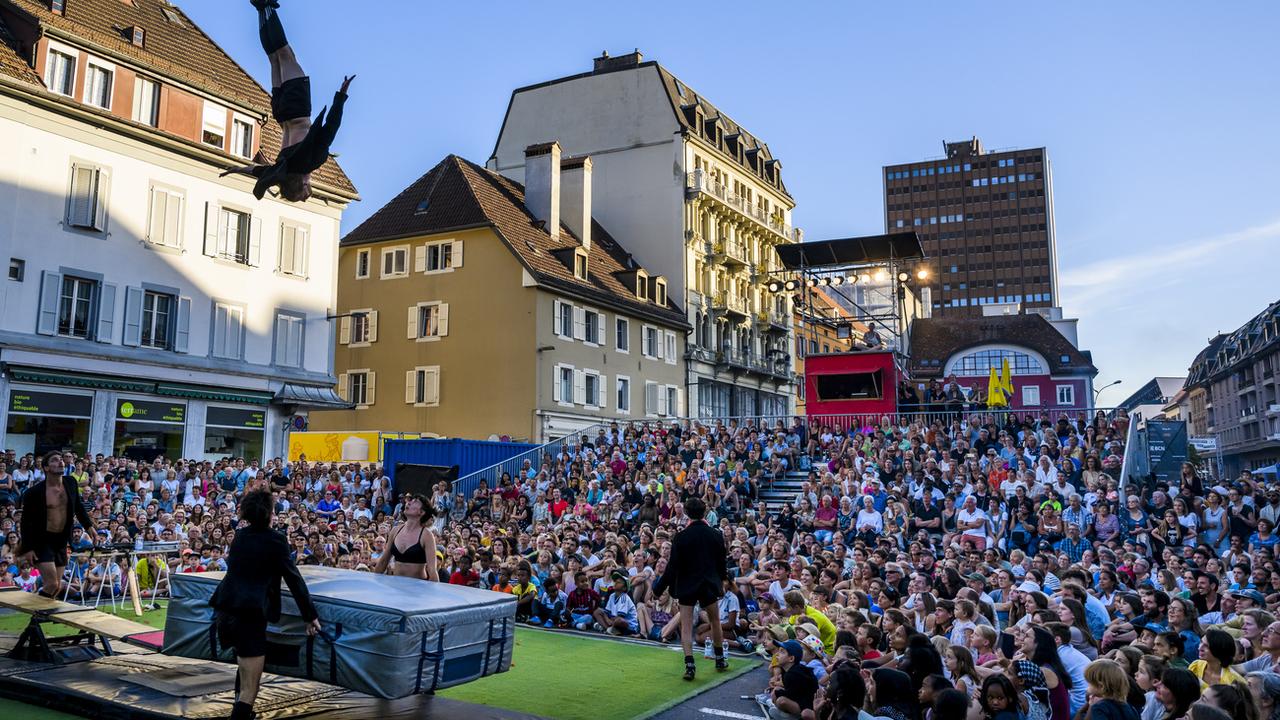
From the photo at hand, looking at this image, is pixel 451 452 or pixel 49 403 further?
pixel 451 452

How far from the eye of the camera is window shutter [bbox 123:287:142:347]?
2714cm

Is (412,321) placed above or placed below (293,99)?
above

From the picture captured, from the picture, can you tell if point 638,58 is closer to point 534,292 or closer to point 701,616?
point 534,292

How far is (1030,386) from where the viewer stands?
62.2 m

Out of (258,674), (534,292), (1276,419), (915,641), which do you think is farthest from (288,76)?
(1276,419)

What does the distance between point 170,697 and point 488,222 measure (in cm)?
3089

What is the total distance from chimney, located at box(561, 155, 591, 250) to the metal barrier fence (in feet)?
48.1

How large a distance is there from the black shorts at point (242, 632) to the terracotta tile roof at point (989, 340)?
61357 millimetres

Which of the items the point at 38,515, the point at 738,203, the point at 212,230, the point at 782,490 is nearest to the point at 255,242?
the point at 212,230

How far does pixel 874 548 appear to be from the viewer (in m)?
15.9

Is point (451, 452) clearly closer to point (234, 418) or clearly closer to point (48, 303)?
point (234, 418)

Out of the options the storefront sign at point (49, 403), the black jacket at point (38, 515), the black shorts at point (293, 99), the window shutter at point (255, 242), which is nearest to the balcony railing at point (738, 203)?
the window shutter at point (255, 242)

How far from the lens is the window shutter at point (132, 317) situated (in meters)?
27.1

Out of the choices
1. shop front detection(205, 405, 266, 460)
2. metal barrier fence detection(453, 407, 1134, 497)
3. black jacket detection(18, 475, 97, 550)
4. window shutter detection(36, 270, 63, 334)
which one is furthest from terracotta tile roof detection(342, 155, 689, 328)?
black jacket detection(18, 475, 97, 550)
